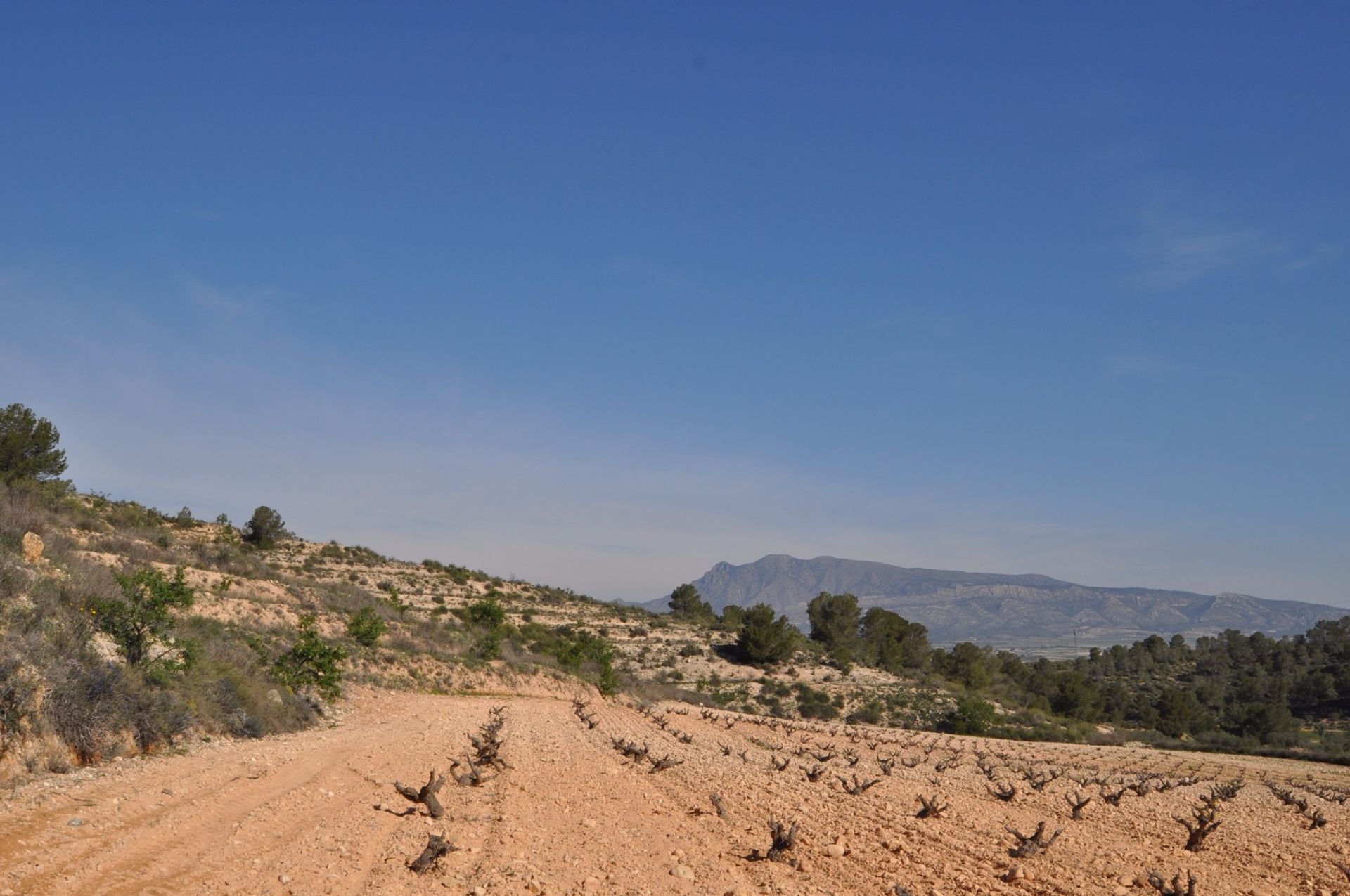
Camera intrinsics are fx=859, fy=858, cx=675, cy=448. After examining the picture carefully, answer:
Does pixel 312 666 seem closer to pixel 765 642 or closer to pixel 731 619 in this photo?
pixel 765 642

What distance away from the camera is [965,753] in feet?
91.4

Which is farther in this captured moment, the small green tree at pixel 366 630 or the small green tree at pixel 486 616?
the small green tree at pixel 486 616

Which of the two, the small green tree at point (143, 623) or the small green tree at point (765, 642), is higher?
the small green tree at point (143, 623)

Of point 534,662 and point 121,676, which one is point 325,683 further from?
point 534,662

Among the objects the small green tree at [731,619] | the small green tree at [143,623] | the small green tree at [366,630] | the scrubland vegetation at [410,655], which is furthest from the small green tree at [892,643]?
the small green tree at [143,623]

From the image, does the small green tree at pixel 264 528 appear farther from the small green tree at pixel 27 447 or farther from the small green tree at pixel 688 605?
the small green tree at pixel 688 605

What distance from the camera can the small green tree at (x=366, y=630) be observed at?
2914 cm

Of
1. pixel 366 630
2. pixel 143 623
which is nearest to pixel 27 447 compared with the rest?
pixel 366 630

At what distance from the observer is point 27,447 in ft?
119

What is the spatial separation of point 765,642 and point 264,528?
33.6m

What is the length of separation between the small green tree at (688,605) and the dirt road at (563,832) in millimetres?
57988

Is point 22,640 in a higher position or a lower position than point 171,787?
higher

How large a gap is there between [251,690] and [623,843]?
11022 mm

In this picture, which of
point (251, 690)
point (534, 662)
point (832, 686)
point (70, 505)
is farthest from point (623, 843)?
point (832, 686)
